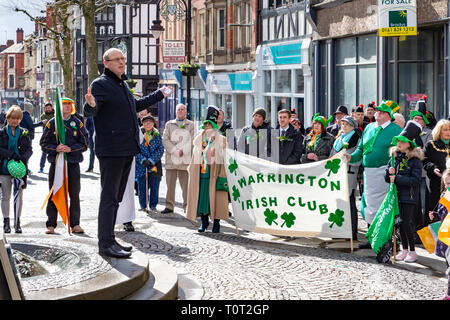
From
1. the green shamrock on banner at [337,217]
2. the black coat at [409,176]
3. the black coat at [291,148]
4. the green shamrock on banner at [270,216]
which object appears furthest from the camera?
the black coat at [291,148]

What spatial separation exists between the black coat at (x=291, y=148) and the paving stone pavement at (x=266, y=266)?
48.2 inches

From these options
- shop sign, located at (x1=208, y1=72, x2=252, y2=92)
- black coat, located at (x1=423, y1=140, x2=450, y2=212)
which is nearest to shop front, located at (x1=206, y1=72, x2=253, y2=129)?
shop sign, located at (x1=208, y1=72, x2=252, y2=92)

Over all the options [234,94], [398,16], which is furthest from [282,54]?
[398,16]

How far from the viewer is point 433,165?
1077cm

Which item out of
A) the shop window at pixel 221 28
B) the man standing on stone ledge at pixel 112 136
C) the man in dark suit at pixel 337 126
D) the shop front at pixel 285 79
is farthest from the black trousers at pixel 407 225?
the shop window at pixel 221 28

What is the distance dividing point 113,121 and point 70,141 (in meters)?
3.59

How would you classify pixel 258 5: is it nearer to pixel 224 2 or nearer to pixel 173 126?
pixel 224 2

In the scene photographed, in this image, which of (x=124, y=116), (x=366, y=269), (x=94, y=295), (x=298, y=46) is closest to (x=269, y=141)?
(x=366, y=269)

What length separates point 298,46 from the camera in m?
27.2

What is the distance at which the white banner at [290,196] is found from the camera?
35.3 feet

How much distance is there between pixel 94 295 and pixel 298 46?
2134 cm

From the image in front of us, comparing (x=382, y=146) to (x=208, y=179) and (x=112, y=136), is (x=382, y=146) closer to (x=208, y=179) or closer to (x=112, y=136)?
(x=208, y=179)

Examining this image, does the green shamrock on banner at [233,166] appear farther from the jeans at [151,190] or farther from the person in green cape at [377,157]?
the jeans at [151,190]

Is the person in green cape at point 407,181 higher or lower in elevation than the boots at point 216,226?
higher
